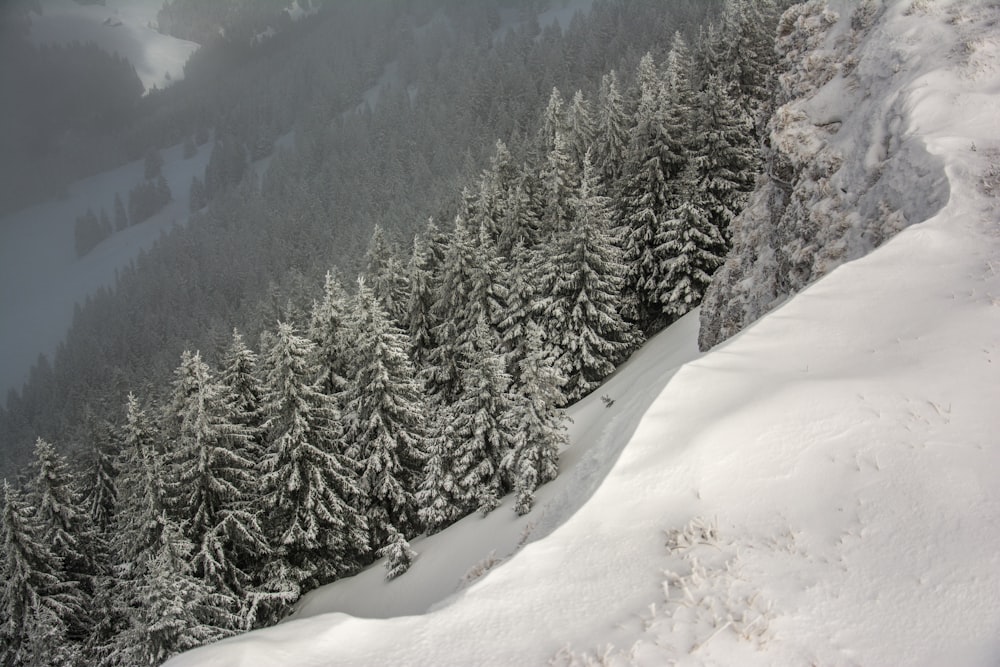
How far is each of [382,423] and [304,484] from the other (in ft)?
11.9

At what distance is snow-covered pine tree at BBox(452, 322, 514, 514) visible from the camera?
67.3 feet

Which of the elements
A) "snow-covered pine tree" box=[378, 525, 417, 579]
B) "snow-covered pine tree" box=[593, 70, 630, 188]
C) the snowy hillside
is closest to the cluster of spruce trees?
"snow-covered pine tree" box=[378, 525, 417, 579]

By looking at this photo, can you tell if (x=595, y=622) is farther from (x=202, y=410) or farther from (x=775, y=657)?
(x=202, y=410)

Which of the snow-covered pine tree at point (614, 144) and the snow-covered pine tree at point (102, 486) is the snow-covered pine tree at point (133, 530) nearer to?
the snow-covered pine tree at point (102, 486)

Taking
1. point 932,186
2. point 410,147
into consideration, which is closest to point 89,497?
point 932,186

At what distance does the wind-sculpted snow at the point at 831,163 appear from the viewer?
9680mm

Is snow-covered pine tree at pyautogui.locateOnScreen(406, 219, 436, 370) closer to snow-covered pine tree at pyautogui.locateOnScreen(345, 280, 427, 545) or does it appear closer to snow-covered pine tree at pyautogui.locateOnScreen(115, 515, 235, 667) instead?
snow-covered pine tree at pyautogui.locateOnScreen(345, 280, 427, 545)

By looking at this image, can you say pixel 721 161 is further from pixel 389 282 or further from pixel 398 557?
pixel 398 557

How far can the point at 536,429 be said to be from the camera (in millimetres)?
16938

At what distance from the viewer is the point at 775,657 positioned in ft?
11.9

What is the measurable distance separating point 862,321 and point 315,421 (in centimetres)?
1915

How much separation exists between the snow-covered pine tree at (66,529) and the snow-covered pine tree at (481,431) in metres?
16.1

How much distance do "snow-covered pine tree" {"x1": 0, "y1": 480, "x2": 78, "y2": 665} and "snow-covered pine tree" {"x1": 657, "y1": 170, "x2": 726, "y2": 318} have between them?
90.2 ft

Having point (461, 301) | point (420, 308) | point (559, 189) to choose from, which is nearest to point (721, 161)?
point (559, 189)
